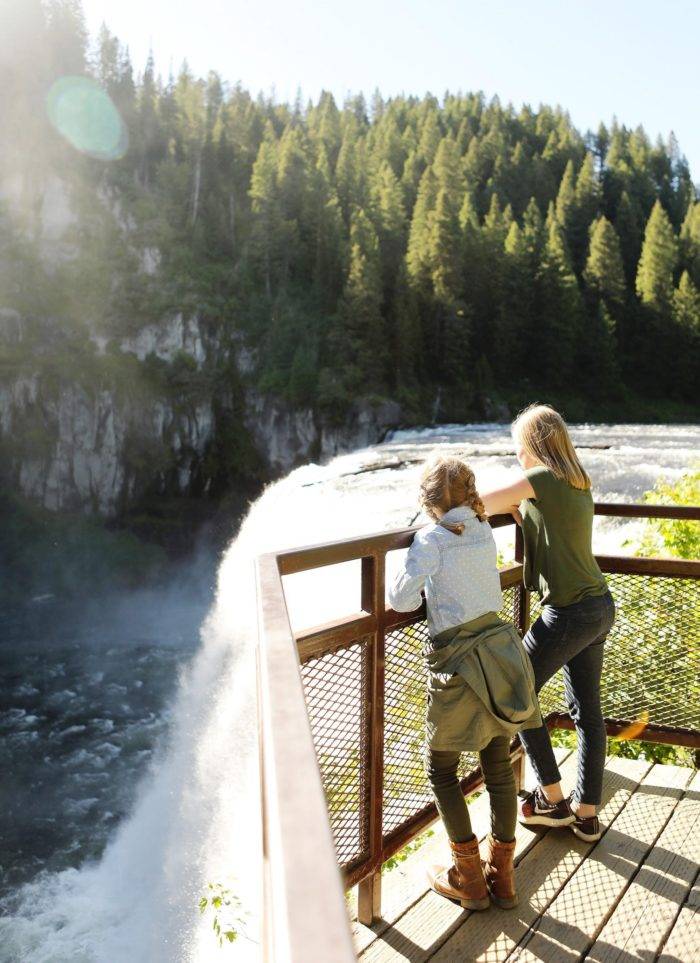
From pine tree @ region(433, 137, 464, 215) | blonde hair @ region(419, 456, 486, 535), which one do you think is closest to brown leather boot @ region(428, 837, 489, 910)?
blonde hair @ region(419, 456, 486, 535)

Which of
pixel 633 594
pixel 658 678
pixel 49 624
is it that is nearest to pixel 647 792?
pixel 658 678

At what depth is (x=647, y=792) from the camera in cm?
359

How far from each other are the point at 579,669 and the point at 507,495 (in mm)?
901

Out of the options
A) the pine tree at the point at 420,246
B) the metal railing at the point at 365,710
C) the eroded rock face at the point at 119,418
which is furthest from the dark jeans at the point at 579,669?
the pine tree at the point at 420,246

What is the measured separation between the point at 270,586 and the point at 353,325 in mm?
40413

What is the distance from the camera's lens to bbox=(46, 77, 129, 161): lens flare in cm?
4390

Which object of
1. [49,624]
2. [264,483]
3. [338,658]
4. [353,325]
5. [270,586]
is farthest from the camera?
[353,325]

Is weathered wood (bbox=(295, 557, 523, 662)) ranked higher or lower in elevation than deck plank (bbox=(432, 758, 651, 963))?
higher

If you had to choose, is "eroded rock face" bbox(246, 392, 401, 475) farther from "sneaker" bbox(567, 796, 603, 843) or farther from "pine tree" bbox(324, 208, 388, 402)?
"sneaker" bbox(567, 796, 603, 843)

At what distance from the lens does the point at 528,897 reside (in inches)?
110

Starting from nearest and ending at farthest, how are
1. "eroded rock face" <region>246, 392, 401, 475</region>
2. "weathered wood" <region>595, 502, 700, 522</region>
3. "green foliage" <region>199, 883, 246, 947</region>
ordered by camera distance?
"weathered wood" <region>595, 502, 700, 522</region>
"green foliage" <region>199, 883, 246, 947</region>
"eroded rock face" <region>246, 392, 401, 475</region>

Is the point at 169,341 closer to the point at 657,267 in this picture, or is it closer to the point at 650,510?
the point at 657,267

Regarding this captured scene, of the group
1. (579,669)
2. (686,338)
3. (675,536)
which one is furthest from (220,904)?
(686,338)

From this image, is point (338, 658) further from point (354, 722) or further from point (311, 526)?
point (311, 526)
